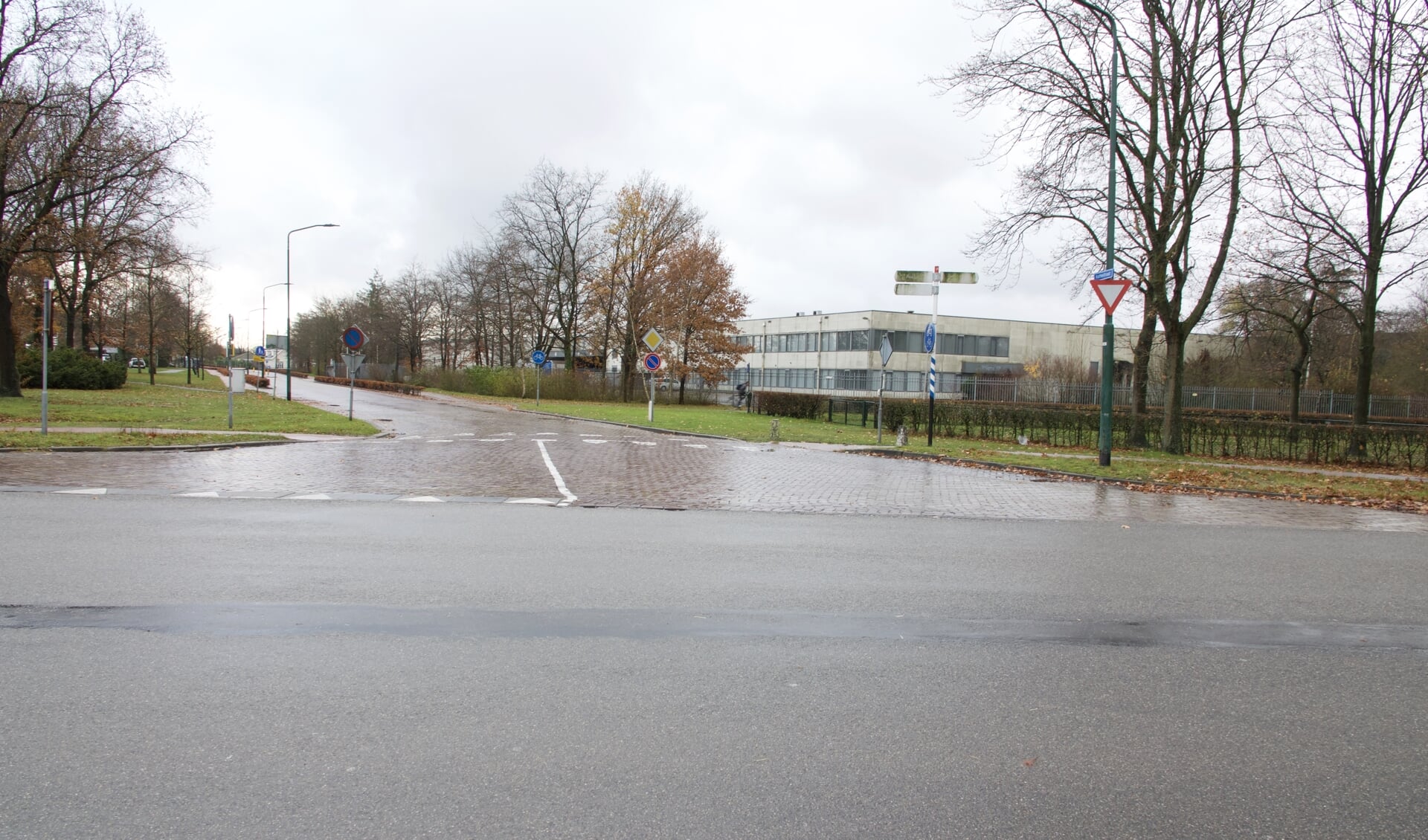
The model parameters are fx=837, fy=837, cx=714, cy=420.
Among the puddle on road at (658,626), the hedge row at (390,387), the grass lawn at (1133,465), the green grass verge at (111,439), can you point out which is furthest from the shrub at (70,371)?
the puddle on road at (658,626)

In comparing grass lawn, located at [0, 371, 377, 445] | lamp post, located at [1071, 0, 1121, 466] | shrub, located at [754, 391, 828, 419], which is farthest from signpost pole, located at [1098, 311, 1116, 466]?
shrub, located at [754, 391, 828, 419]

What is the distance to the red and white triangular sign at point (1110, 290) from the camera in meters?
16.6

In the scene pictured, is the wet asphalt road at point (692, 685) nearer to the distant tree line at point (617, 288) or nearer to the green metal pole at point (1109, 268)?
the green metal pole at point (1109, 268)

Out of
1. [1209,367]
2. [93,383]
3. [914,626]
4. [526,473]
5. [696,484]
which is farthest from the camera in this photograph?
[1209,367]

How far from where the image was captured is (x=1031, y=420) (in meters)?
24.9

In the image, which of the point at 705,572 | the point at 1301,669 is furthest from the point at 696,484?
the point at 1301,669

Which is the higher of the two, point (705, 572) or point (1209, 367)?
point (1209, 367)

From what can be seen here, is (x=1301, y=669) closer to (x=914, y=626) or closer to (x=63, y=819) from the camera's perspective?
(x=914, y=626)

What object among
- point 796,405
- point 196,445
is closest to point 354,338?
point 196,445

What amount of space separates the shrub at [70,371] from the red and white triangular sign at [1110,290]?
4290 centimetres

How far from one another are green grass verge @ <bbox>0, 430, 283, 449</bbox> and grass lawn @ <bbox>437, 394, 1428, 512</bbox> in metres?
12.8

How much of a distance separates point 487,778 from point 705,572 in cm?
365

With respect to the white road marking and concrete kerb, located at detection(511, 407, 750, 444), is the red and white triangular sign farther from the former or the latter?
the white road marking

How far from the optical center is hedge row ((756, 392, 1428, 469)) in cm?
1984
